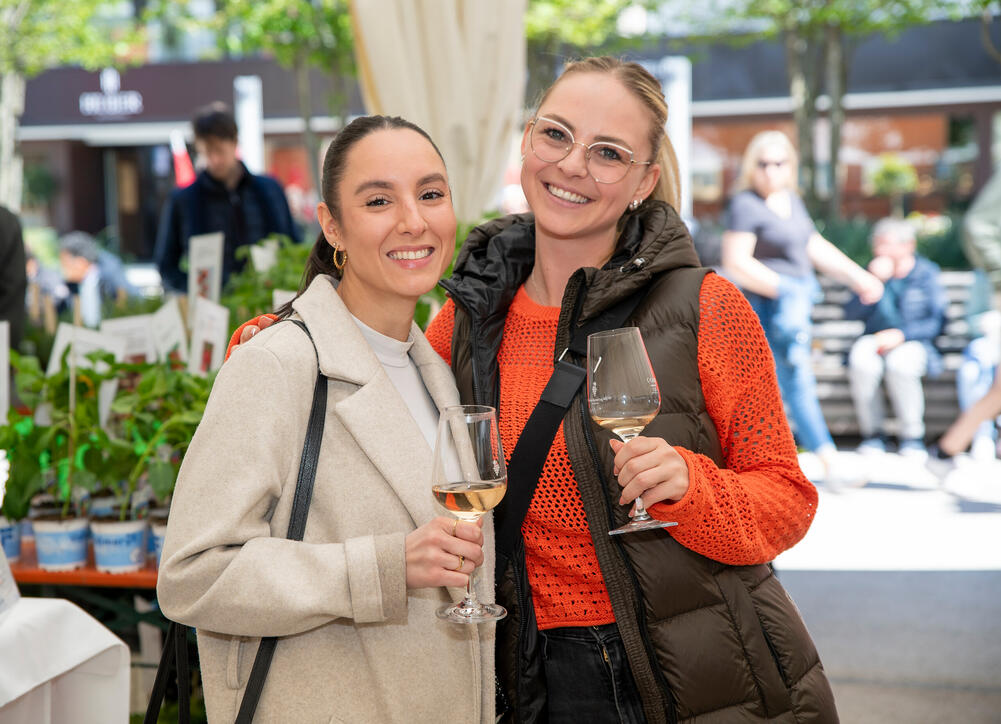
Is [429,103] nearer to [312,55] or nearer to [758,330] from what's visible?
[758,330]

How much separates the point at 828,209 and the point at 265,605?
11838 mm

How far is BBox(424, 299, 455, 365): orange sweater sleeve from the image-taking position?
2.22 metres

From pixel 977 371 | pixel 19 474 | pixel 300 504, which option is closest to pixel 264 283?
pixel 19 474

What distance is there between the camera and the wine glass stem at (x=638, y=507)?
1647mm

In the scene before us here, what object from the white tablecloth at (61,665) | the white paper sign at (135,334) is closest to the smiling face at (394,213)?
the white tablecloth at (61,665)

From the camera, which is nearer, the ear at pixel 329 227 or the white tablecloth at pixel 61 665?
the ear at pixel 329 227

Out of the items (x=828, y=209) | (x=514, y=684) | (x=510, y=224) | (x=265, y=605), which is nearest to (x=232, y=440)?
(x=265, y=605)

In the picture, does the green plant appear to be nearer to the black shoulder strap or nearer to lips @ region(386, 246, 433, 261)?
lips @ region(386, 246, 433, 261)

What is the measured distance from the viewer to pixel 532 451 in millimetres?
1810

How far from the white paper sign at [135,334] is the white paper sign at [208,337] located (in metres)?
A: 0.22

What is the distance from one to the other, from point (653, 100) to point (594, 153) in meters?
0.18

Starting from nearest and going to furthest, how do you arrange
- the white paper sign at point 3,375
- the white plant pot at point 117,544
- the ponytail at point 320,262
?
the ponytail at point 320,262 < the white plant pot at point 117,544 < the white paper sign at point 3,375

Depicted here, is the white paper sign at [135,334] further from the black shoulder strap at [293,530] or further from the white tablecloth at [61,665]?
the black shoulder strap at [293,530]

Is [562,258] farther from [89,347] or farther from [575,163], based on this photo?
[89,347]
